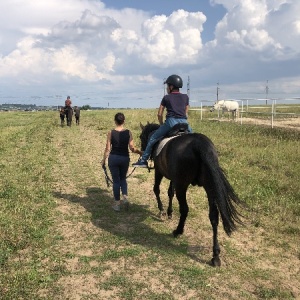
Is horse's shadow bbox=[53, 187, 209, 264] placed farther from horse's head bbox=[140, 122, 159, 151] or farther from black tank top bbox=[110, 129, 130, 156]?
horse's head bbox=[140, 122, 159, 151]

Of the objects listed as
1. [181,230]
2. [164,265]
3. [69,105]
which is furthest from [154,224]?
[69,105]

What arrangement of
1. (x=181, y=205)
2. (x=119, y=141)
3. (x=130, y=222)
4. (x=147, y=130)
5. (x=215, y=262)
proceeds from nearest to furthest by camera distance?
(x=215, y=262), (x=181, y=205), (x=130, y=222), (x=119, y=141), (x=147, y=130)

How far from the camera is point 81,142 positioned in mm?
17844

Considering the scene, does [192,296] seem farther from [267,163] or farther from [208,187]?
[267,163]

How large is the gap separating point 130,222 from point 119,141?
1.72 meters

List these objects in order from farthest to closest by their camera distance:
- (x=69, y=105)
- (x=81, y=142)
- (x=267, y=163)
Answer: (x=69, y=105) < (x=81, y=142) < (x=267, y=163)

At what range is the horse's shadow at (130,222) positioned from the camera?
5668 millimetres

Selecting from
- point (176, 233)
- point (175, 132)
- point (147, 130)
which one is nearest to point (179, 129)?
point (175, 132)

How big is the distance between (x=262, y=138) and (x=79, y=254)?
12864mm

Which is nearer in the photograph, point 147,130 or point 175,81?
point 175,81

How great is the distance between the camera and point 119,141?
7.21 m

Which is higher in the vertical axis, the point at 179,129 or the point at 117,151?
the point at 179,129

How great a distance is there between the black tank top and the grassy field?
1.35 m

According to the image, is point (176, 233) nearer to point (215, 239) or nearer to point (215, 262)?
point (215, 239)
